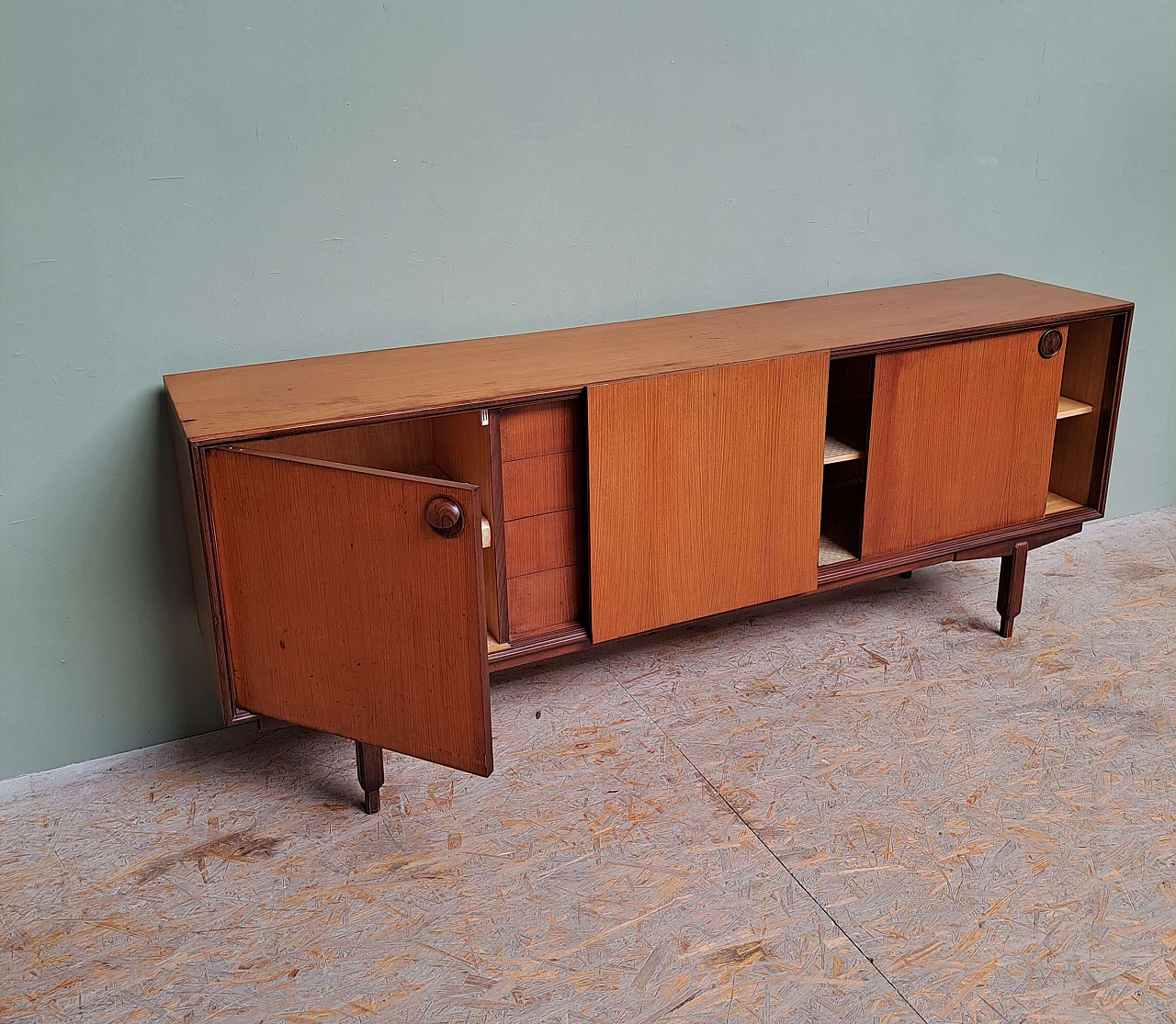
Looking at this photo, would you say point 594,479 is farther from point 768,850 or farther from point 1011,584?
point 1011,584

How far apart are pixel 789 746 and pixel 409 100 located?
1483 millimetres

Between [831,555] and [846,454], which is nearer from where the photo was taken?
[846,454]

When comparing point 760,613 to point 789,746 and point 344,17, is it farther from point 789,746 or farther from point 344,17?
point 344,17

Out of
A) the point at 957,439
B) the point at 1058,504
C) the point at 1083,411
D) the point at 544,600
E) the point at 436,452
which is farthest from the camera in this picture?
the point at 1058,504

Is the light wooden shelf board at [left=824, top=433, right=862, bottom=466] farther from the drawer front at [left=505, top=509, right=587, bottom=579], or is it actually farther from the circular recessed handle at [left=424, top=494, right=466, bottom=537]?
the circular recessed handle at [left=424, top=494, right=466, bottom=537]

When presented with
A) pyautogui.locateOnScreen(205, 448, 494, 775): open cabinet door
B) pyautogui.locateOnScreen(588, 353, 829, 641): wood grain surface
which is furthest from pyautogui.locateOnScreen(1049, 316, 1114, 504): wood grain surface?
pyautogui.locateOnScreen(205, 448, 494, 775): open cabinet door

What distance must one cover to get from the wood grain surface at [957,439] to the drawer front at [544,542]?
67 cm

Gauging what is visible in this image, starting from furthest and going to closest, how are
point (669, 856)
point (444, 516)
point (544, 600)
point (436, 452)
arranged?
1. point (436, 452)
2. point (544, 600)
3. point (669, 856)
4. point (444, 516)

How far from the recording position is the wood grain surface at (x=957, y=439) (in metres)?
2.38

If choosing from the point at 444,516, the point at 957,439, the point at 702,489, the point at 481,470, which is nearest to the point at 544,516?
the point at 481,470

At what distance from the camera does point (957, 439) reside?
2473mm

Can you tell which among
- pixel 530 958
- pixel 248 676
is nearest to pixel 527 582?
pixel 248 676

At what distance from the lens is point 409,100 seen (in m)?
2.20

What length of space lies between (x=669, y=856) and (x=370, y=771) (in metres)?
0.56
